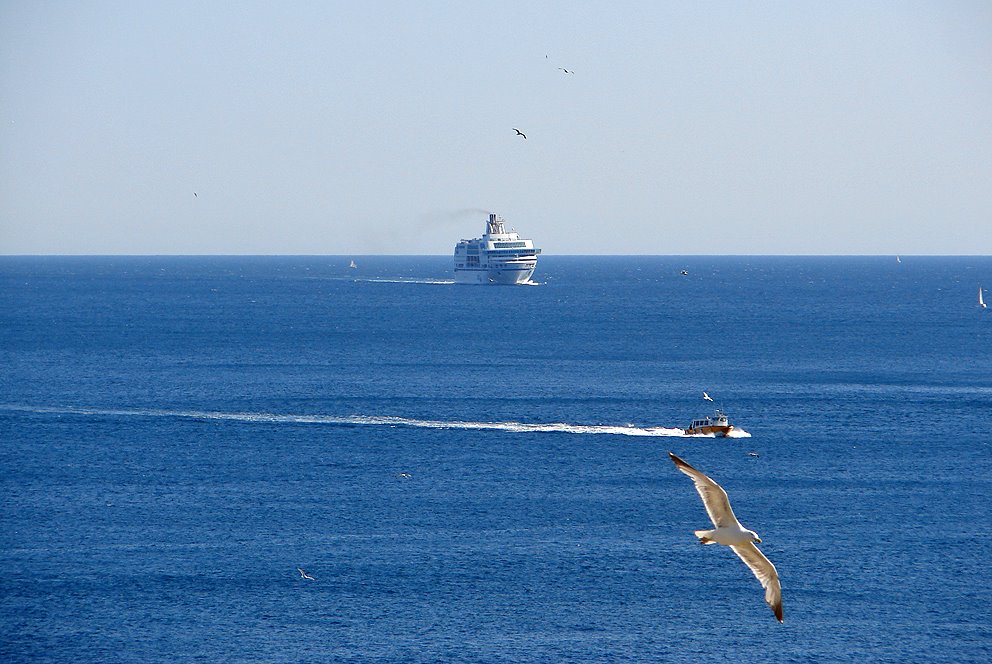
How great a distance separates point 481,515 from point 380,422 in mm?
31170

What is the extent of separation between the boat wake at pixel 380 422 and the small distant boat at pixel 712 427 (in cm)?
45

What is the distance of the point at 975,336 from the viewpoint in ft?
622

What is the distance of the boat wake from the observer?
10206 centimetres

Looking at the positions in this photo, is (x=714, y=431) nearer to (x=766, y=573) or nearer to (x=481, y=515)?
(x=481, y=515)

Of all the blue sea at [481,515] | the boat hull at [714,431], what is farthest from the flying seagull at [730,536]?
the boat hull at [714,431]

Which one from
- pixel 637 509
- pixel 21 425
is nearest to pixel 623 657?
pixel 637 509

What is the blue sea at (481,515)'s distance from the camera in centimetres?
5766

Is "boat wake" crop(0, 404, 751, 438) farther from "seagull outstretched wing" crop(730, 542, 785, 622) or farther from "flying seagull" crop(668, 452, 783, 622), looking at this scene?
"seagull outstretched wing" crop(730, 542, 785, 622)

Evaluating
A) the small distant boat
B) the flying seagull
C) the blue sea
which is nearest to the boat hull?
the small distant boat

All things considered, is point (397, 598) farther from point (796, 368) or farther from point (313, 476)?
point (796, 368)

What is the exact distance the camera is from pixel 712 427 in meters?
101

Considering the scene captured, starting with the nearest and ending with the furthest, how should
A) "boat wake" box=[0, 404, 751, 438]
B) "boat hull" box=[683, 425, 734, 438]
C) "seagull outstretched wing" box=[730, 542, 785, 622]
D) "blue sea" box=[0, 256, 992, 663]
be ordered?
"seagull outstretched wing" box=[730, 542, 785, 622]
"blue sea" box=[0, 256, 992, 663]
"boat hull" box=[683, 425, 734, 438]
"boat wake" box=[0, 404, 751, 438]

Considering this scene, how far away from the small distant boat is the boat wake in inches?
17.7

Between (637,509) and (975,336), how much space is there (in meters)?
129
